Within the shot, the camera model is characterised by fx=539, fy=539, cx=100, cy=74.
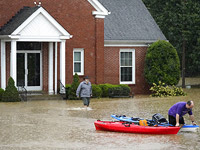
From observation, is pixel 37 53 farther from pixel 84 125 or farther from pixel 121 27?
pixel 84 125

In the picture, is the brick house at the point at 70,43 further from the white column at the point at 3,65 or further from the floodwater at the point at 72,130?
the floodwater at the point at 72,130

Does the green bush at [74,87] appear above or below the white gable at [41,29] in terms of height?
below

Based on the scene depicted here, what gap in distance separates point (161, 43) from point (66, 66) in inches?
252

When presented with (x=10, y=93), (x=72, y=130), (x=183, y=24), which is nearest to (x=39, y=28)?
(x=10, y=93)

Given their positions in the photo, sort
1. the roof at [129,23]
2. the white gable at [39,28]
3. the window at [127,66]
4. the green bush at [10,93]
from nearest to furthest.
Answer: the green bush at [10,93]
the white gable at [39,28]
the window at [127,66]
the roof at [129,23]

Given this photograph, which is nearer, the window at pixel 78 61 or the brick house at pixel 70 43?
the brick house at pixel 70 43

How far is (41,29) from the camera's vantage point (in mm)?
30125

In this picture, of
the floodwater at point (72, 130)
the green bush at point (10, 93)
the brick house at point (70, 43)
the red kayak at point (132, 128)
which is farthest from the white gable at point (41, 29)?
the red kayak at point (132, 128)

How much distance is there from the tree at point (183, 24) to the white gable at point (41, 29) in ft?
46.4

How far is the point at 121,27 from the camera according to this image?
36344 millimetres

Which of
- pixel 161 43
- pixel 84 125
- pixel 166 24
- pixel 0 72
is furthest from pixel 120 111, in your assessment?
pixel 166 24

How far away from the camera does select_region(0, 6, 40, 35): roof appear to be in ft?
96.9

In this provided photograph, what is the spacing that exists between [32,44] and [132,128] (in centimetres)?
1586

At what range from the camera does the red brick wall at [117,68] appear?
114ft
